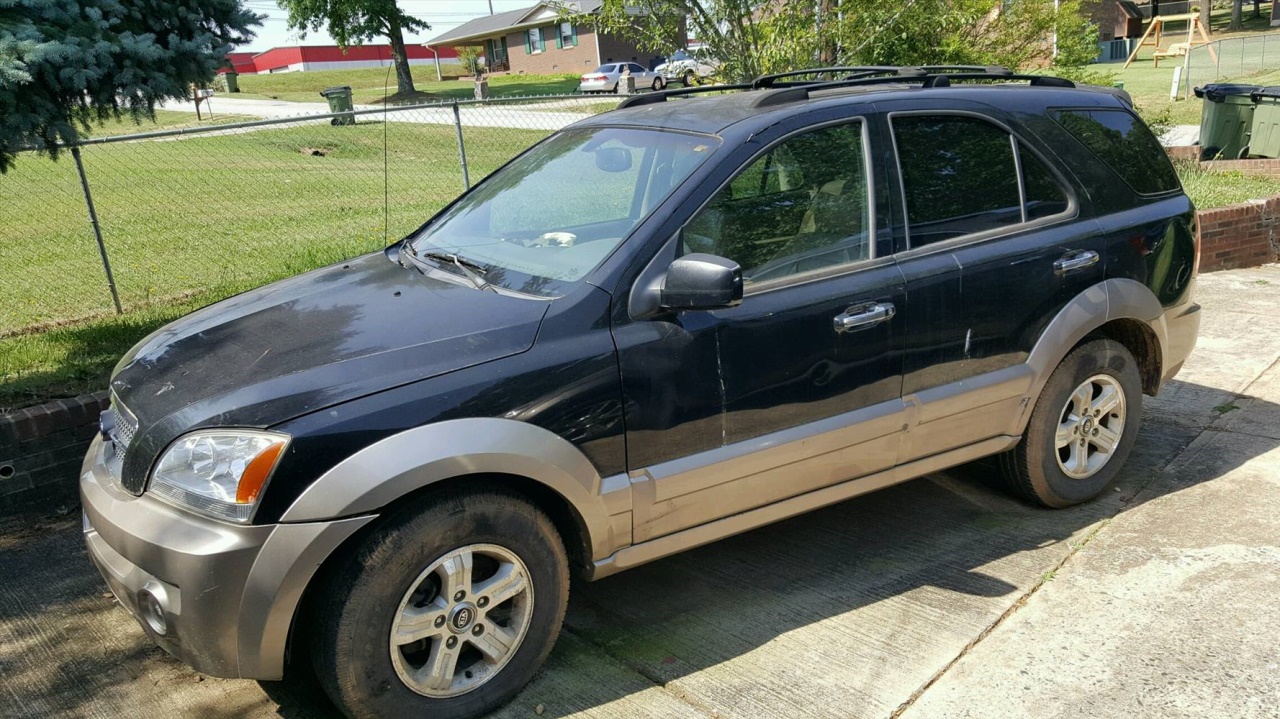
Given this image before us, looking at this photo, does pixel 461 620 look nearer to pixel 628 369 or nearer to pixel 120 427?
pixel 628 369

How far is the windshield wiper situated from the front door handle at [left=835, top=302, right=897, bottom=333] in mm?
1220

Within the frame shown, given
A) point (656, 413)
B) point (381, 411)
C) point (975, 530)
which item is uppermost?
point (381, 411)

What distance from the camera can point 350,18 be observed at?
40562 millimetres

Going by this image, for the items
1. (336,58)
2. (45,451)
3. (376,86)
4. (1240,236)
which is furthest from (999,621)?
(336,58)

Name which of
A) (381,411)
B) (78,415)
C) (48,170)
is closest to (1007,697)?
(381,411)

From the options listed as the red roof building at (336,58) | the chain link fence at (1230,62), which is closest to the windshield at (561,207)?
the chain link fence at (1230,62)

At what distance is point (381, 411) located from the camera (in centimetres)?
294

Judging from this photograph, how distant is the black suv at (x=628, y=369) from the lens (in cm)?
292

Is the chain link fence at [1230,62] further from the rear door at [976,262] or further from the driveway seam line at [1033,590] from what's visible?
the rear door at [976,262]

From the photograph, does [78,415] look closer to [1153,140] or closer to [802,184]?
[802,184]

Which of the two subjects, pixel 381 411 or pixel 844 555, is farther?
pixel 844 555

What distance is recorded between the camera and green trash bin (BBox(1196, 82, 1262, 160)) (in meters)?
12.8

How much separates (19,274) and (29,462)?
5.28 m

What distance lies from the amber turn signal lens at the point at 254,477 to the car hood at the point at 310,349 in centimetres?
11
